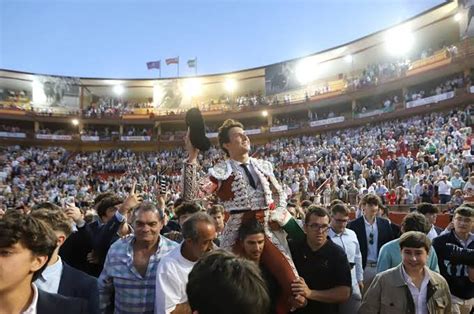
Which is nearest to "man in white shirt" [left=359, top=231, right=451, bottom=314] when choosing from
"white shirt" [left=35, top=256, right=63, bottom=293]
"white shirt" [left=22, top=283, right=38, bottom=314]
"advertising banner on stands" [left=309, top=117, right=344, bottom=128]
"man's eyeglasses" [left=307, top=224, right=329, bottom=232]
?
"man's eyeglasses" [left=307, top=224, right=329, bottom=232]

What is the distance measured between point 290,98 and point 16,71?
22936 mm

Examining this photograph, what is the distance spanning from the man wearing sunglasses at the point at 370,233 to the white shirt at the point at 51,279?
358cm

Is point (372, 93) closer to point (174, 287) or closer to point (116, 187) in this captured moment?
point (116, 187)

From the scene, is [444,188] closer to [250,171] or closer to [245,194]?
[250,171]

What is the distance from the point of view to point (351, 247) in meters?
4.55

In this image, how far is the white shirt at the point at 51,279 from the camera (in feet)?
7.95

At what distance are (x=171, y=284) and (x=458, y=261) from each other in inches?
100

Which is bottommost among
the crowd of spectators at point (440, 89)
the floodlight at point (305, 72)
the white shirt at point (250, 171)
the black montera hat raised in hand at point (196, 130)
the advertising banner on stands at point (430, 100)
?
the white shirt at point (250, 171)

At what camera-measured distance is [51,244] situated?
72.3 inches

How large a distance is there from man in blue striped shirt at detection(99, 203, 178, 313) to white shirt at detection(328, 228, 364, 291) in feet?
7.17

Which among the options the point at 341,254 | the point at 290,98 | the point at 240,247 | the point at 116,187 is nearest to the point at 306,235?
the point at 341,254

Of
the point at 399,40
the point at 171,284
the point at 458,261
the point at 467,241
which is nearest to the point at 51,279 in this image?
the point at 171,284

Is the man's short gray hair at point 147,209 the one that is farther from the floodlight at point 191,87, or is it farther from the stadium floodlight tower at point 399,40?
the floodlight at point 191,87

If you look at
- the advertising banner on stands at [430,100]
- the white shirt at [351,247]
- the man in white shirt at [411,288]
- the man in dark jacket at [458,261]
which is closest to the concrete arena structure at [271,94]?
the advertising banner on stands at [430,100]
